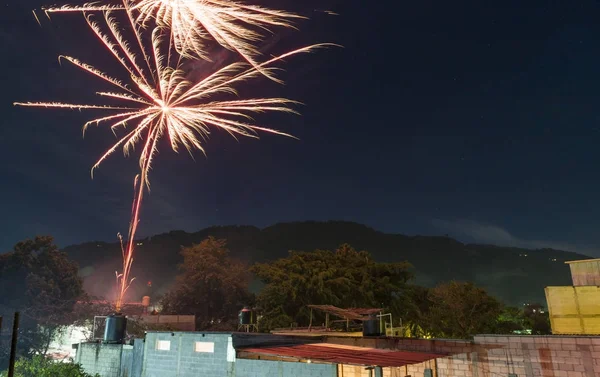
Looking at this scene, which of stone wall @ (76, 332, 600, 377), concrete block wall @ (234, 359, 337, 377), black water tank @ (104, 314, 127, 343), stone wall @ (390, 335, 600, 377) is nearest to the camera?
stone wall @ (390, 335, 600, 377)

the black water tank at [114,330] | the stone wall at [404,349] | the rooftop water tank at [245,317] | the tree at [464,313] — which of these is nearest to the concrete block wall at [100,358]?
the black water tank at [114,330]

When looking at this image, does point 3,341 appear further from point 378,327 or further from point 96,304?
point 378,327

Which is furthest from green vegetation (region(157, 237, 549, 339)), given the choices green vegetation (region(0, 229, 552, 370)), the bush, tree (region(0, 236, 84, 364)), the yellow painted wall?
the yellow painted wall

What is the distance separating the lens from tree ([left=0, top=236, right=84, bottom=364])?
52.5m

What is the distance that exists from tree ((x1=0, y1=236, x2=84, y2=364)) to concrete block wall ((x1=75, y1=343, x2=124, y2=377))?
115 ft

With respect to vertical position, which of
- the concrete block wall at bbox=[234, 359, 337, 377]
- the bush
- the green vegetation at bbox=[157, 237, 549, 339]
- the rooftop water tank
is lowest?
the bush

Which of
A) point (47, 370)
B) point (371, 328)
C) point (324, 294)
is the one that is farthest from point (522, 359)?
point (324, 294)

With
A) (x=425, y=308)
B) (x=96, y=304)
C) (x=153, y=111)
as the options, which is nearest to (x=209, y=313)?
(x=96, y=304)

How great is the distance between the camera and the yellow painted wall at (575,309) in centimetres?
1661

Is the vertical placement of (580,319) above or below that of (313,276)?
below

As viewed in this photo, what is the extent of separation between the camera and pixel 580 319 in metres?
16.9

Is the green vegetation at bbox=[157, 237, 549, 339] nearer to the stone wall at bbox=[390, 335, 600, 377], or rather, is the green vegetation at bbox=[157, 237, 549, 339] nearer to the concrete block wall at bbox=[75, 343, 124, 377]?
the concrete block wall at bbox=[75, 343, 124, 377]

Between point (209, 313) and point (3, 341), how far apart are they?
26.5m

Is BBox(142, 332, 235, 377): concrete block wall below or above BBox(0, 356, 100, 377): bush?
above
